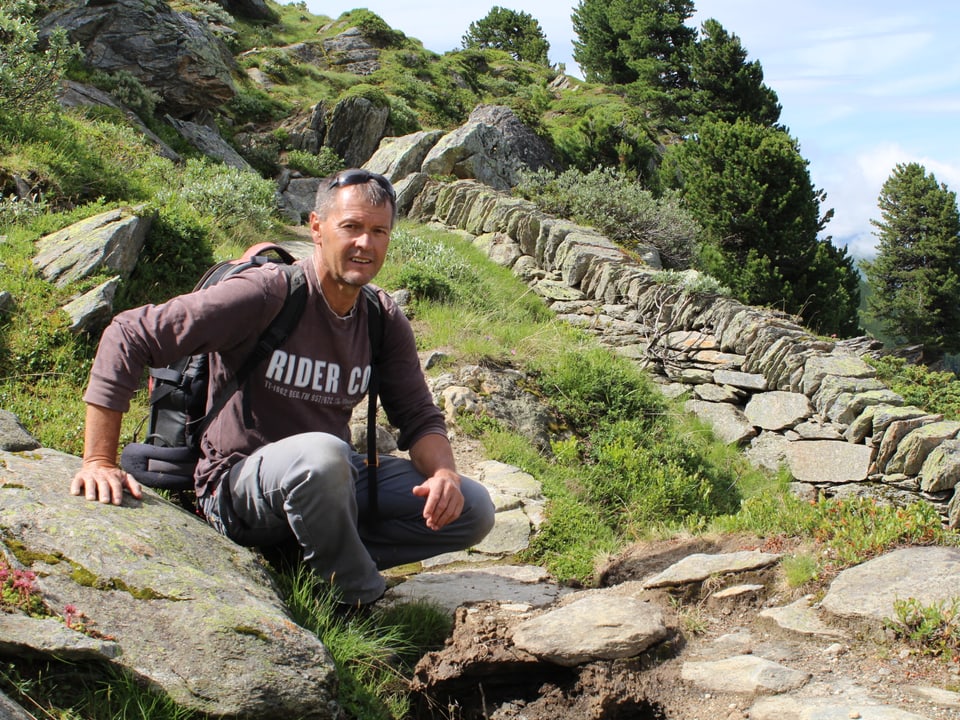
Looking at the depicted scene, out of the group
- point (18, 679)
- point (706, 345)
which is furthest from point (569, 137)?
point (18, 679)

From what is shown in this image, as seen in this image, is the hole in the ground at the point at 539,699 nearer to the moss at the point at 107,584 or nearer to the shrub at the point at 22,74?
the moss at the point at 107,584

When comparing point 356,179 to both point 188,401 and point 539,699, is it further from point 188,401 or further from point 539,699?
point 539,699

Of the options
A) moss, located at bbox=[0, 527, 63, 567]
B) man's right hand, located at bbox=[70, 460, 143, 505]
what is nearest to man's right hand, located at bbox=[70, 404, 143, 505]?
man's right hand, located at bbox=[70, 460, 143, 505]

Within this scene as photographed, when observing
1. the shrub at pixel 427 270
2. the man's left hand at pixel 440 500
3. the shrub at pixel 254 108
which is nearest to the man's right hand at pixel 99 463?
the man's left hand at pixel 440 500

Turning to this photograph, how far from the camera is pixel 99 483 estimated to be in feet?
9.16

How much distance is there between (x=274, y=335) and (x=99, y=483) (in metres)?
0.85

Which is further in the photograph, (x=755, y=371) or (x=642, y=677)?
(x=755, y=371)

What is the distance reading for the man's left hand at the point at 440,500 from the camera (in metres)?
3.28

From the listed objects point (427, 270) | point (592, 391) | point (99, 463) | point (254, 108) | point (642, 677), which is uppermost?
point (254, 108)

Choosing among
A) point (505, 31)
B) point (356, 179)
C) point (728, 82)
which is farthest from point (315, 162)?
point (505, 31)

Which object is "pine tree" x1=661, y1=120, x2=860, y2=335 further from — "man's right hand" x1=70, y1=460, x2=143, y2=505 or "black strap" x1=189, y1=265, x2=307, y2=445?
"man's right hand" x1=70, y1=460, x2=143, y2=505

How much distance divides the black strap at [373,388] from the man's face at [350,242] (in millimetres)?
164

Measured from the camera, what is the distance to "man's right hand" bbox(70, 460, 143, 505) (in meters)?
2.78

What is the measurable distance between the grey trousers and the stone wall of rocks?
5.93 m
